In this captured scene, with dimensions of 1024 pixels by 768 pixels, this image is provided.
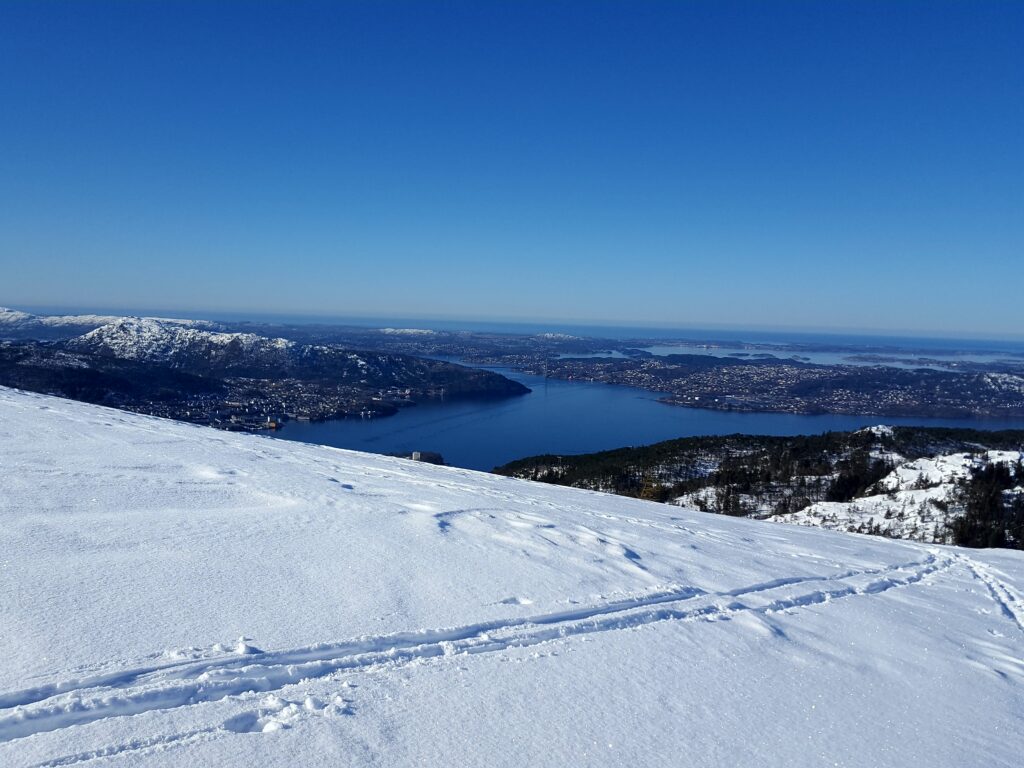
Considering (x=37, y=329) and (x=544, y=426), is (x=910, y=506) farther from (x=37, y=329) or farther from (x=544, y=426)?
(x=37, y=329)

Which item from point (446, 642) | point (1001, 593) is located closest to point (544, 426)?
point (1001, 593)

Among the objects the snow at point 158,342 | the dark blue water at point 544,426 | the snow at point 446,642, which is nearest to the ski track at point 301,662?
the snow at point 446,642

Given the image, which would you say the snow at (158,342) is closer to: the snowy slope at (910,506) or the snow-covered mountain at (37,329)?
the snow-covered mountain at (37,329)

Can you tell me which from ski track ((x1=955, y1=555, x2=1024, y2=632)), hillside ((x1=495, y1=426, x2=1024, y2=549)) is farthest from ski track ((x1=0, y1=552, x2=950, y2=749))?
hillside ((x1=495, y1=426, x2=1024, y2=549))

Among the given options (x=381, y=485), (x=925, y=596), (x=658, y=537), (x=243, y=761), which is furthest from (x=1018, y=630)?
(x=381, y=485)

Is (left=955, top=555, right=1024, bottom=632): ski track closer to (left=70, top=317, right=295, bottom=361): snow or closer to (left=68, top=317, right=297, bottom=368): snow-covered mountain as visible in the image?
(left=68, top=317, right=297, bottom=368): snow-covered mountain

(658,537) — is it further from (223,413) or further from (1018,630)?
(223,413)
